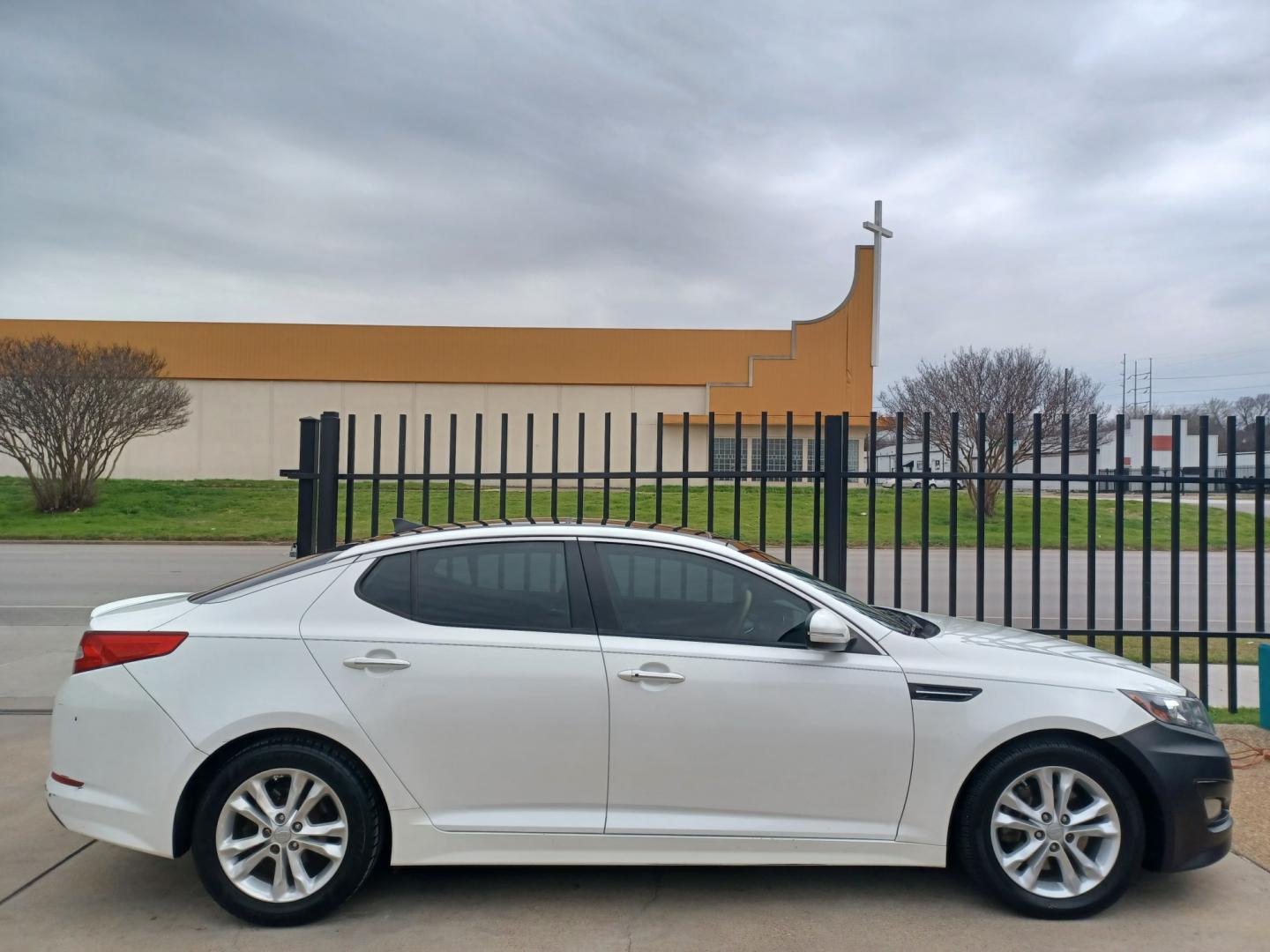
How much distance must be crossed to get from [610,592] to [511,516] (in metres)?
15.9

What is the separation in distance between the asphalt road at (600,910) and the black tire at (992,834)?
9 centimetres

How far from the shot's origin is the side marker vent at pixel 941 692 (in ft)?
Result: 12.5

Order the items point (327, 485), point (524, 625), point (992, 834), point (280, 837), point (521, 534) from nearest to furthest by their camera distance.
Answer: point (280, 837)
point (992, 834)
point (524, 625)
point (521, 534)
point (327, 485)

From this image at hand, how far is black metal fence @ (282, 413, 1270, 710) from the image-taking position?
635cm

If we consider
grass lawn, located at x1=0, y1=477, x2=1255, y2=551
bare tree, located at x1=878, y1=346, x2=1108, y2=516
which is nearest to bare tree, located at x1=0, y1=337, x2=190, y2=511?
grass lawn, located at x1=0, y1=477, x2=1255, y2=551

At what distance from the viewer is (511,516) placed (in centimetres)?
1973

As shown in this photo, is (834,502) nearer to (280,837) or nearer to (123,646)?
(280,837)

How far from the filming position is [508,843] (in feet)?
12.4

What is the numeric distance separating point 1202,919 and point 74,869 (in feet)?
15.8

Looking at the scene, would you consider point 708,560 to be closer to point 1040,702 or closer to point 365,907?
point 1040,702

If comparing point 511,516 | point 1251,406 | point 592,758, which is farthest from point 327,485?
point 1251,406

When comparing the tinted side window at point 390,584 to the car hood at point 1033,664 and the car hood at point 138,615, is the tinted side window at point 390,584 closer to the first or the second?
the car hood at point 138,615

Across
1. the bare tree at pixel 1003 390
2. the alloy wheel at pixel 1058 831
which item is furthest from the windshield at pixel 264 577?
the bare tree at pixel 1003 390

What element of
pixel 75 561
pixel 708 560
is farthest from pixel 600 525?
pixel 75 561
